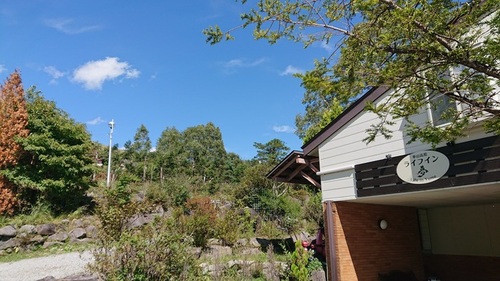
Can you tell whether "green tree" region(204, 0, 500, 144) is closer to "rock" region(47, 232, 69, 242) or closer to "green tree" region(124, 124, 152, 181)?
"rock" region(47, 232, 69, 242)

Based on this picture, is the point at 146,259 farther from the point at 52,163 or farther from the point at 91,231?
the point at 52,163

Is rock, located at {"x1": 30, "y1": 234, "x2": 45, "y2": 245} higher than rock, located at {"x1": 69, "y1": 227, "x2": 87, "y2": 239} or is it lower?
lower

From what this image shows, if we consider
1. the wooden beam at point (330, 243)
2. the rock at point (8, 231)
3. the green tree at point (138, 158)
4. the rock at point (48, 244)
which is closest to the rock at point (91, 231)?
the rock at point (48, 244)

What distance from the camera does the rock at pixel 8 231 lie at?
12443 millimetres

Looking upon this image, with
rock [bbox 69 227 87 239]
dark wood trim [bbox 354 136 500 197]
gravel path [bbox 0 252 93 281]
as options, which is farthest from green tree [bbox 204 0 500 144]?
rock [bbox 69 227 87 239]

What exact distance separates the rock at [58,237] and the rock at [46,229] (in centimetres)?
21

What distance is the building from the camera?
638cm

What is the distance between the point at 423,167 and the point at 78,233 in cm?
1332

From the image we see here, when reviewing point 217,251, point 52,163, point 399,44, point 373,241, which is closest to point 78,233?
point 52,163

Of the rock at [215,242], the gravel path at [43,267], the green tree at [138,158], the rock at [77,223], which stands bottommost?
the gravel path at [43,267]

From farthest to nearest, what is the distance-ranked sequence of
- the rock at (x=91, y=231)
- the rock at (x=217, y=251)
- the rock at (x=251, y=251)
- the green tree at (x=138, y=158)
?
1. the green tree at (x=138, y=158)
2. the rock at (x=91, y=231)
3. the rock at (x=251, y=251)
4. the rock at (x=217, y=251)

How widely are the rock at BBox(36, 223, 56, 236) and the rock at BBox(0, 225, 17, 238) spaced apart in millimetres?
792

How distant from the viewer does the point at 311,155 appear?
9.76 m

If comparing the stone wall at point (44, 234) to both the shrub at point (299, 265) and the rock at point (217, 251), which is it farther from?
the shrub at point (299, 265)
